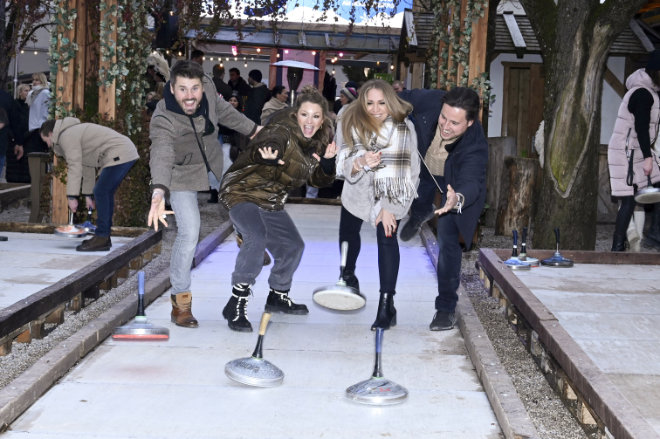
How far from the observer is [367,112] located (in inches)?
235

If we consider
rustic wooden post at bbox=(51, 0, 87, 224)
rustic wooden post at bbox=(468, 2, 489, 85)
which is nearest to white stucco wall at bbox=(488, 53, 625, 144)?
rustic wooden post at bbox=(468, 2, 489, 85)

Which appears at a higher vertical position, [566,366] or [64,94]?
[64,94]

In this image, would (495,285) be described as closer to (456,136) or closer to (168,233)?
(456,136)

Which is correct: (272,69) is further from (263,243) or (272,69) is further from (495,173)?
(263,243)

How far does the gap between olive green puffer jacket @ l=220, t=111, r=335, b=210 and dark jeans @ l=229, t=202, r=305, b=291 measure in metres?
0.08

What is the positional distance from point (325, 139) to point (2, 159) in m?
8.48

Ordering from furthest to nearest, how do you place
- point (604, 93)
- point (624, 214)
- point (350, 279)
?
1. point (604, 93)
2. point (624, 214)
3. point (350, 279)

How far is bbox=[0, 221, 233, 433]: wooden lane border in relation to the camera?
173 inches

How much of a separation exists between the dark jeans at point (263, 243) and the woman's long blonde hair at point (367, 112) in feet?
2.50

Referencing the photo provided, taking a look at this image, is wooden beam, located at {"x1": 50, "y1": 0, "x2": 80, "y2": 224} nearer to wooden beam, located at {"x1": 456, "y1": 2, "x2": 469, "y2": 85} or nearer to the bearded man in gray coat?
wooden beam, located at {"x1": 456, "y1": 2, "x2": 469, "y2": 85}

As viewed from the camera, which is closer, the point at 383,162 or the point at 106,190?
the point at 383,162

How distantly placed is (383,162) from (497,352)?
1434mm

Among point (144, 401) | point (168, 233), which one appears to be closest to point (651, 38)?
point (168, 233)

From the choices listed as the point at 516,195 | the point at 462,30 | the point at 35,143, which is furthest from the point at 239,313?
the point at 35,143
